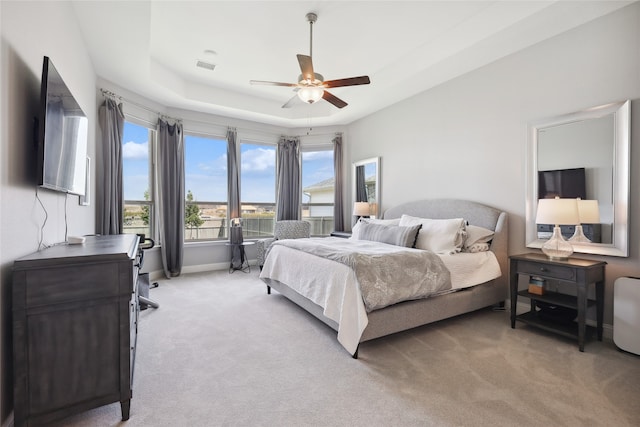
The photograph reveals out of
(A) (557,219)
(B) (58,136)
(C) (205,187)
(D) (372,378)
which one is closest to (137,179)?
(C) (205,187)

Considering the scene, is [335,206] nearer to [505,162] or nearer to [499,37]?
[505,162]

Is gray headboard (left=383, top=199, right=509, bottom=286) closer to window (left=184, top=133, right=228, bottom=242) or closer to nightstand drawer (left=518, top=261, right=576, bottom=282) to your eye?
nightstand drawer (left=518, top=261, right=576, bottom=282)

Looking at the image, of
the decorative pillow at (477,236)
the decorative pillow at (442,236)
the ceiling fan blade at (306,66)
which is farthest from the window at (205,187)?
the decorative pillow at (477,236)

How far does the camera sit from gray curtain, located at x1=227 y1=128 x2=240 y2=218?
5703mm

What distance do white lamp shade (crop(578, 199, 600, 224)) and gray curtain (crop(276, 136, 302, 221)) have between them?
183 inches

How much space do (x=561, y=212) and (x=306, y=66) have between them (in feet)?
8.85

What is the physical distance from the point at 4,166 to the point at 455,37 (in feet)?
13.3

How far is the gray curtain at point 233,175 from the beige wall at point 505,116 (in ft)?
9.04

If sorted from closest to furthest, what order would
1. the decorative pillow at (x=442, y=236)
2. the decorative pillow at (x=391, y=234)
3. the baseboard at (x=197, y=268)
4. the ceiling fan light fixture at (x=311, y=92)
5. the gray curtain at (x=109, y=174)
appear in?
the ceiling fan light fixture at (x=311, y=92), the decorative pillow at (x=442, y=236), the decorative pillow at (x=391, y=234), the gray curtain at (x=109, y=174), the baseboard at (x=197, y=268)

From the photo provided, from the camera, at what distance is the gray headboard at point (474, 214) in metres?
3.41

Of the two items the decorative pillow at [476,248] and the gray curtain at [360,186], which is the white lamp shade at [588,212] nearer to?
the decorative pillow at [476,248]

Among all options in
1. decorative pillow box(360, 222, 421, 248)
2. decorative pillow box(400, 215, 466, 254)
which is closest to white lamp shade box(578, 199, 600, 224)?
decorative pillow box(400, 215, 466, 254)

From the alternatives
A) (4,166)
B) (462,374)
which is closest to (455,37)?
(462,374)

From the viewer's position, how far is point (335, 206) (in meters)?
6.15
